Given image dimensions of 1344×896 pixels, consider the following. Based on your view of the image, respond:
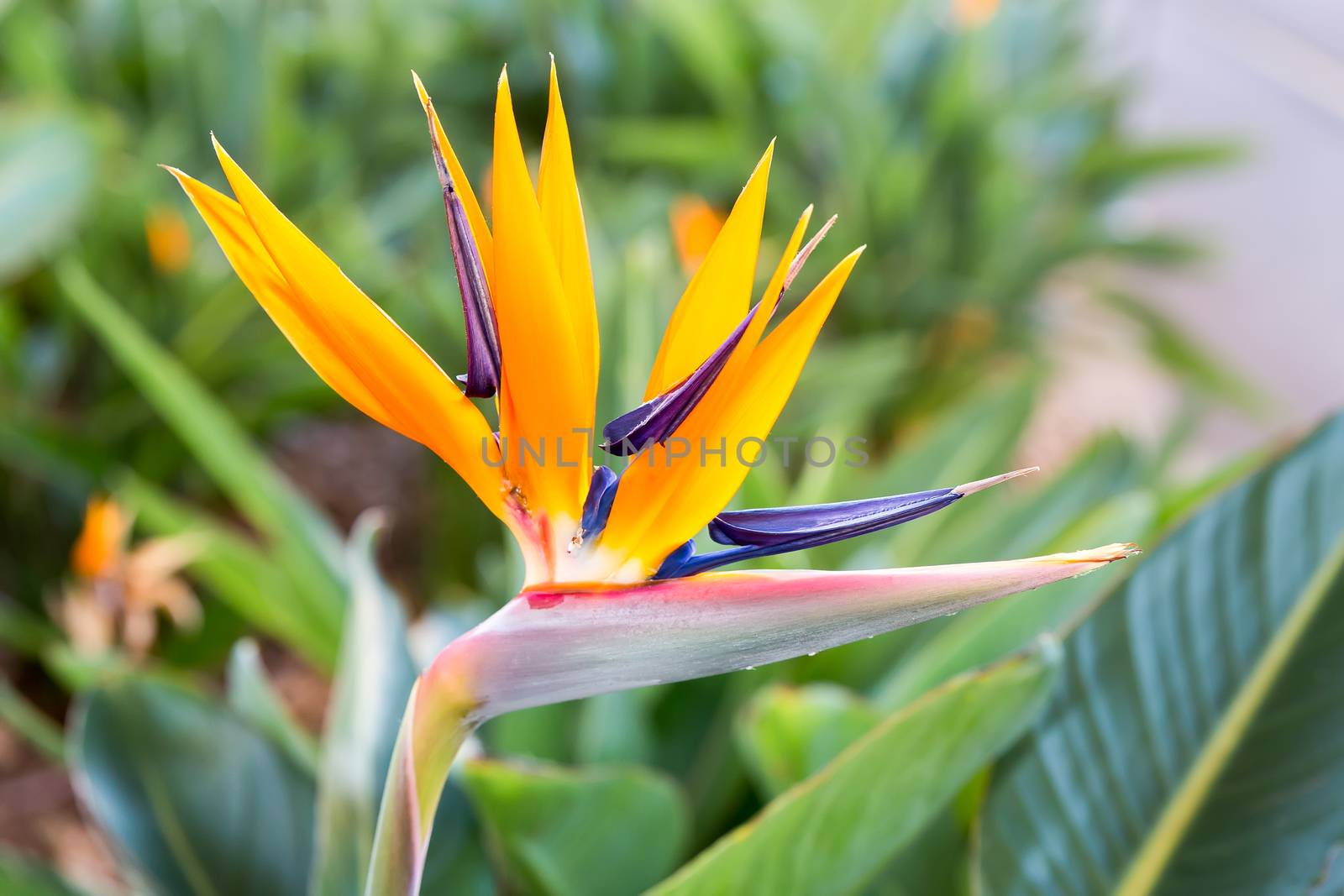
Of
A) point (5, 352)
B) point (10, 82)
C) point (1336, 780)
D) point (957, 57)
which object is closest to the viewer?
point (1336, 780)

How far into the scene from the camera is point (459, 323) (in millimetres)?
1005

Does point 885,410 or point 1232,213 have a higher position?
point 1232,213

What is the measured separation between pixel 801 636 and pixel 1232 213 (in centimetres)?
228

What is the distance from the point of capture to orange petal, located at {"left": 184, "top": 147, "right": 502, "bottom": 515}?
20 cm

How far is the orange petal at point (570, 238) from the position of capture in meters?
0.23

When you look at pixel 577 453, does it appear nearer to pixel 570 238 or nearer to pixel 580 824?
pixel 570 238

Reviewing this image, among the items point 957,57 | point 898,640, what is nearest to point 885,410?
point 957,57

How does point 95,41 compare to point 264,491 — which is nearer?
point 264,491

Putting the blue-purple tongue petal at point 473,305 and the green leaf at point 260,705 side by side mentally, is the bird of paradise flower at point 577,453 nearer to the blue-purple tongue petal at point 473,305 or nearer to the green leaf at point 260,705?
the blue-purple tongue petal at point 473,305

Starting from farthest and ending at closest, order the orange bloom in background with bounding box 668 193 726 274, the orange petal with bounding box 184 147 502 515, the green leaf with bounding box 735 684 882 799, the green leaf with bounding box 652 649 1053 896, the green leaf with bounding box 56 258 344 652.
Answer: the orange bloom in background with bounding box 668 193 726 274
the green leaf with bounding box 56 258 344 652
the green leaf with bounding box 735 684 882 799
the green leaf with bounding box 652 649 1053 896
the orange petal with bounding box 184 147 502 515

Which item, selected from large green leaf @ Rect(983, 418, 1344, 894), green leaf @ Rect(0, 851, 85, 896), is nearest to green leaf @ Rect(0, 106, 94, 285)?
green leaf @ Rect(0, 851, 85, 896)

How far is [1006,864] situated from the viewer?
1.36ft

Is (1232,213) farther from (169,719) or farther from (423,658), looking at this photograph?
(169,719)

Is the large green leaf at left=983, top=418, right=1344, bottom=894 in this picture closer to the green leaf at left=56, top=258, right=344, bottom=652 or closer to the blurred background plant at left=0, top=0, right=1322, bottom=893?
the blurred background plant at left=0, top=0, right=1322, bottom=893
